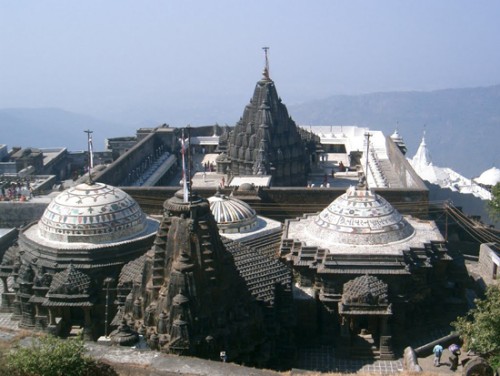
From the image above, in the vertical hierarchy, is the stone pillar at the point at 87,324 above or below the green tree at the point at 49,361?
below

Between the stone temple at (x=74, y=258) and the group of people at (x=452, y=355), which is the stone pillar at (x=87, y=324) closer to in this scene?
the stone temple at (x=74, y=258)

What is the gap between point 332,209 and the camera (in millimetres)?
22469

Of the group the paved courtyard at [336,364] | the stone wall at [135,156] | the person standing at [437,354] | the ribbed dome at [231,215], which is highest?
the stone wall at [135,156]

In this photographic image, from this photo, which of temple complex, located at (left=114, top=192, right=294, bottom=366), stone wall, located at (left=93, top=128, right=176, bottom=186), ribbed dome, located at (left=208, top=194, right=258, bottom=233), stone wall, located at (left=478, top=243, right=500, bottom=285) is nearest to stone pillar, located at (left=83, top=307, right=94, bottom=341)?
temple complex, located at (left=114, top=192, right=294, bottom=366)

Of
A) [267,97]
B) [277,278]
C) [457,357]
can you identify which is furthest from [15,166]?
[457,357]

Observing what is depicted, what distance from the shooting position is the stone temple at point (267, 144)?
1401 inches

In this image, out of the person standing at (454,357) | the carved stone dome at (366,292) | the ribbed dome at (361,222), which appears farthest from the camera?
the ribbed dome at (361,222)

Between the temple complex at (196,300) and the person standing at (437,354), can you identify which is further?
the person standing at (437,354)

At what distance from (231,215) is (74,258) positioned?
594 centimetres

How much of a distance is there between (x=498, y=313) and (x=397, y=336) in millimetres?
7563

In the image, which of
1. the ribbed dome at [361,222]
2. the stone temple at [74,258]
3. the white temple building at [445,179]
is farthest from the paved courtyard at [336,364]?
the white temple building at [445,179]

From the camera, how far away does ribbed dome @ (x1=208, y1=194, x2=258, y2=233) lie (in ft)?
77.6

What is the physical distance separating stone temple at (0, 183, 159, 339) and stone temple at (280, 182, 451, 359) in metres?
5.69

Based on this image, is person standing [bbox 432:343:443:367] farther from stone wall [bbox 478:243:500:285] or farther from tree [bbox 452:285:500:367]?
stone wall [bbox 478:243:500:285]
